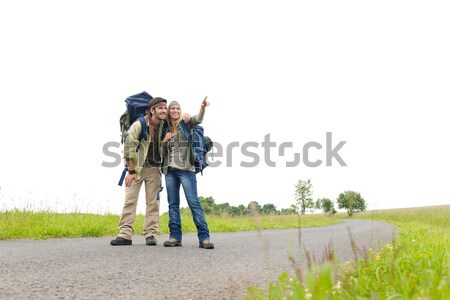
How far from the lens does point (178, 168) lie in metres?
6.82

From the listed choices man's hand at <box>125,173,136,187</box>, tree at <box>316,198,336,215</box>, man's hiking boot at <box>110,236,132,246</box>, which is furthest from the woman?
tree at <box>316,198,336,215</box>

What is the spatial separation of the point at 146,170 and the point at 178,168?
0.80 meters

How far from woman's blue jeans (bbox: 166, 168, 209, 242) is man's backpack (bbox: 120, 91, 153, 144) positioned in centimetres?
116

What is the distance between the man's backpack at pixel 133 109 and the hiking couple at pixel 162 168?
20 cm

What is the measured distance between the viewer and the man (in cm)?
700

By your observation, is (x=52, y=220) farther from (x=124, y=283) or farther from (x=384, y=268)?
(x=384, y=268)

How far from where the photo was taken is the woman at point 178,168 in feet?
22.5

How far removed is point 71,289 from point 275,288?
1737mm

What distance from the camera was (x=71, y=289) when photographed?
3.53m

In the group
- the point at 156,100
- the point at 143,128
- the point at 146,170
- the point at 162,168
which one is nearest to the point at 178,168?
the point at 162,168

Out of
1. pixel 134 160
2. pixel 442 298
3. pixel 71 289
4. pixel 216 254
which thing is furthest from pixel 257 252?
pixel 442 298

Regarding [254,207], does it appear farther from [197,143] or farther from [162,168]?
[162,168]

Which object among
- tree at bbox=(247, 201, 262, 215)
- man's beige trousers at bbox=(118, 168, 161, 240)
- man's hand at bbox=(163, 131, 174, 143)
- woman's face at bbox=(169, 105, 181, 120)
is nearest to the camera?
tree at bbox=(247, 201, 262, 215)

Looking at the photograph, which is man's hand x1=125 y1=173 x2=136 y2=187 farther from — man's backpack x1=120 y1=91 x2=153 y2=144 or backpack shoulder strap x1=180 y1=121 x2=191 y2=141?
backpack shoulder strap x1=180 y1=121 x2=191 y2=141
